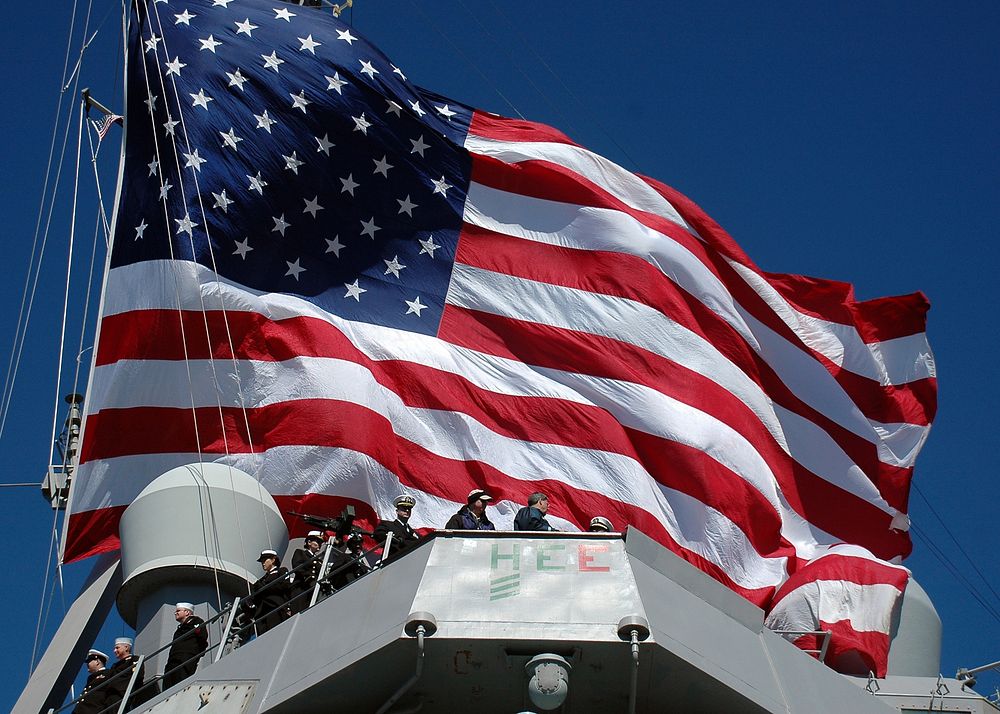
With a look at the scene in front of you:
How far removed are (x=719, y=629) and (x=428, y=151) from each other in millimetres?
9850

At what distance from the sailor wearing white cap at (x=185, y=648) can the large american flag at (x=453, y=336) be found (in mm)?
3578

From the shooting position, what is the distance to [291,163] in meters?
18.3

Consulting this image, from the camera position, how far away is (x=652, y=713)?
10453mm

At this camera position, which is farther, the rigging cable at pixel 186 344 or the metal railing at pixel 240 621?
the rigging cable at pixel 186 344

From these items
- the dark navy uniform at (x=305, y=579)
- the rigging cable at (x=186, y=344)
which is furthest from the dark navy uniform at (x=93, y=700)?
the rigging cable at (x=186, y=344)

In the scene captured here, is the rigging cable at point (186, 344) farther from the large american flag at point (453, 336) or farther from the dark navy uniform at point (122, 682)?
the dark navy uniform at point (122, 682)

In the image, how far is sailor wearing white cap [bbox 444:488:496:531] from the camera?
1195 centimetres

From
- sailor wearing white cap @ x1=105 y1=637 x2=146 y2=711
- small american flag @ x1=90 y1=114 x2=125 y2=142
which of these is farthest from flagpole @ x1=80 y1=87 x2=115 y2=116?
sailor wearing white cap @ x1=105 y1=637 x2=146 y2=711

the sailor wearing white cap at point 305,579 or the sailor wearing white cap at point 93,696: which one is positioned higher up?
the sailor wearing white cap at point 305,579

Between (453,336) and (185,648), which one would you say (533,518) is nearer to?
(185,648)

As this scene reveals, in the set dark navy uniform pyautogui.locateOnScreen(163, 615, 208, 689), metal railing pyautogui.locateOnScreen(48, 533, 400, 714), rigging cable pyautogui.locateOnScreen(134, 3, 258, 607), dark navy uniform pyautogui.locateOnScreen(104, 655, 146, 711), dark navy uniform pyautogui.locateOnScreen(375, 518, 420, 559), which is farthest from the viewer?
rigging cable pyautogui.locateOnScreen(134, 3, 258, 607)

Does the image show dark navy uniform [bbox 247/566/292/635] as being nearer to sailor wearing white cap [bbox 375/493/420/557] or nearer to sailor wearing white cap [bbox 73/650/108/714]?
sailor wearing white cap [bbox 375/493/420/557]

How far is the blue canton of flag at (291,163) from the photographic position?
→ 1767 cm

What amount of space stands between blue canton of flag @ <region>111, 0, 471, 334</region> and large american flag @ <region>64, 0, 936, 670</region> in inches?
1.3
